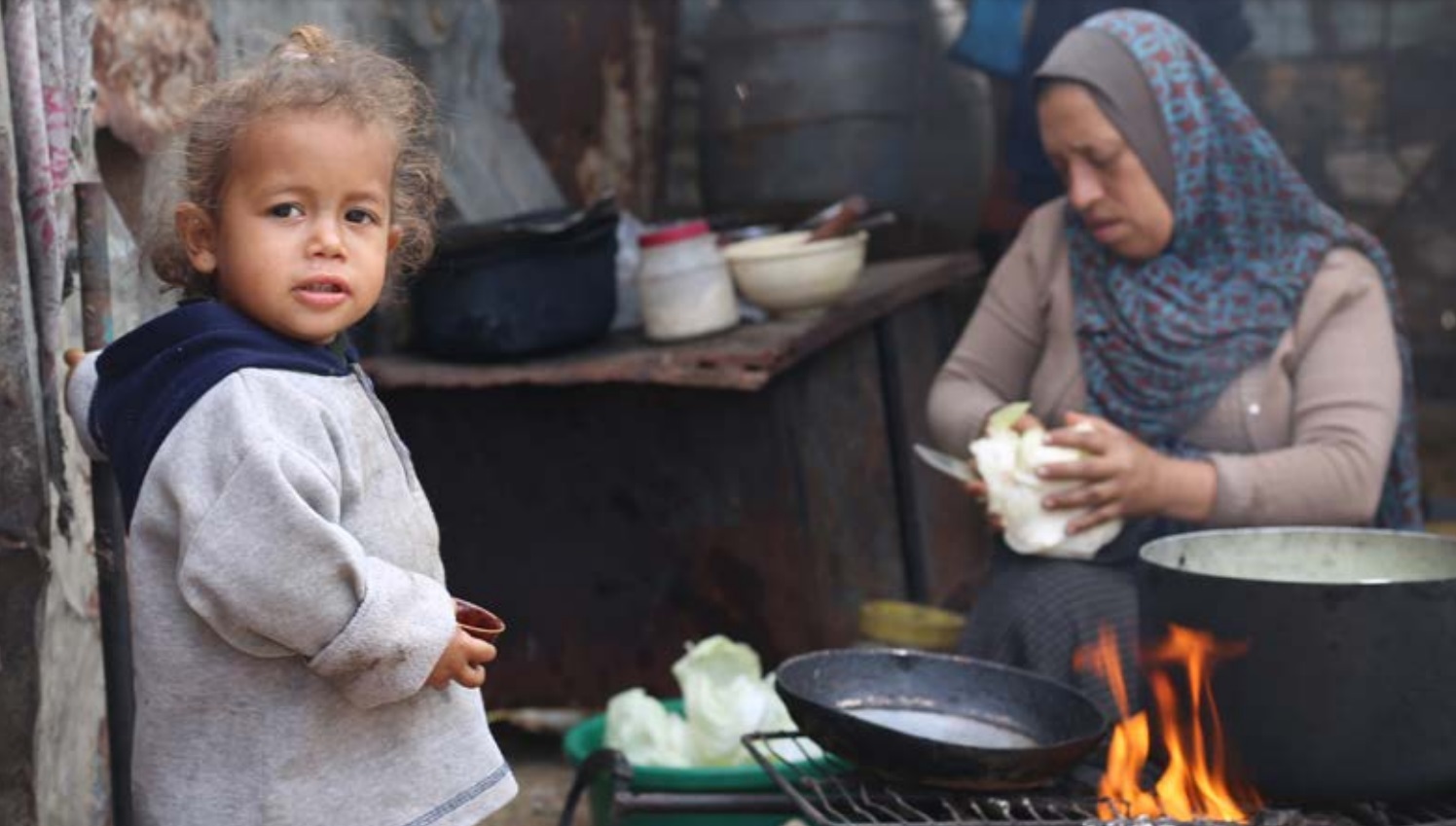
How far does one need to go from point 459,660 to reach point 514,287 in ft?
7.94

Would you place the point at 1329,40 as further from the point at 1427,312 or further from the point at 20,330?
the point at 20,330

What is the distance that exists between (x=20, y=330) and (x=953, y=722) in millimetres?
1706

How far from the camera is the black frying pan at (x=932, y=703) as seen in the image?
300 cm

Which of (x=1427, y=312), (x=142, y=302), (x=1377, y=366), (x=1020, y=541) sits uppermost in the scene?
(x=142, y=302)

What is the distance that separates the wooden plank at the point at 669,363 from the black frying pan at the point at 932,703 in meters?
1.00

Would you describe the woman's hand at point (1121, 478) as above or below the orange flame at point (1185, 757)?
above

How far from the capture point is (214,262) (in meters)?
2.31

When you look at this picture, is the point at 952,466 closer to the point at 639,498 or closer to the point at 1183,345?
the point at 1183,345

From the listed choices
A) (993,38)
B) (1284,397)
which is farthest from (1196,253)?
(993,38)

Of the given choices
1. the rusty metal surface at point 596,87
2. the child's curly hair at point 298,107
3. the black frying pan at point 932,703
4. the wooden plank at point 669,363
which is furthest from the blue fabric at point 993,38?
the child's curly hair at point 298,107

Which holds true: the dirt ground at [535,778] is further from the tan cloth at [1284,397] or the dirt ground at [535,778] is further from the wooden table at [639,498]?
the tan cloth at [1284,397]

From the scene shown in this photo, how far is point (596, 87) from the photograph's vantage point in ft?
22.6

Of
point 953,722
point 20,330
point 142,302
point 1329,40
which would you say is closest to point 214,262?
point 20,330

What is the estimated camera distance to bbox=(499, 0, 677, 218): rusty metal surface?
6414 millimetres
